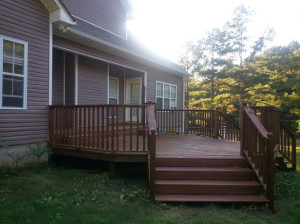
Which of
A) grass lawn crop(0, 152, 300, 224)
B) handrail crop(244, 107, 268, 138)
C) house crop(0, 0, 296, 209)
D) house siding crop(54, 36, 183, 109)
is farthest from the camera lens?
house siding crop(54, 36, 183, 109)

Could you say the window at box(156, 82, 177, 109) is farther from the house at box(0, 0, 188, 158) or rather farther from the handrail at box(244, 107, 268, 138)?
the handrail at box(244, 107, 268, 138)

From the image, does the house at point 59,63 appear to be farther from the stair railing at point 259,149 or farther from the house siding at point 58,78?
the stair railing at point 259,149

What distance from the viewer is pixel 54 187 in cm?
419

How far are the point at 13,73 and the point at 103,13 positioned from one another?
5.41 meters

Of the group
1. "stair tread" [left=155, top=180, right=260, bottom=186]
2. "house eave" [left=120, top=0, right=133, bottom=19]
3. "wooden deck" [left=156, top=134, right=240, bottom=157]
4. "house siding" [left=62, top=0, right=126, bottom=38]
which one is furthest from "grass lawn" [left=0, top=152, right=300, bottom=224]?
"house eave" [left=120, top=0, right=133, bottom=19]

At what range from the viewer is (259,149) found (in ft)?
12.5

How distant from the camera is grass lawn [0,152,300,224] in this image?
3070 millimetres

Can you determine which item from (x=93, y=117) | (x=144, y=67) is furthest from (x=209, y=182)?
(x=144, y=67)

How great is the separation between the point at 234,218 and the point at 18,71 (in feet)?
17.1

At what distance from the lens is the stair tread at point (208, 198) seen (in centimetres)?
362

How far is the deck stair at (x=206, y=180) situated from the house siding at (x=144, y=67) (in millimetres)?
4333

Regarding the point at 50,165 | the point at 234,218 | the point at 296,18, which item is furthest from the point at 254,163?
the point at 296,18

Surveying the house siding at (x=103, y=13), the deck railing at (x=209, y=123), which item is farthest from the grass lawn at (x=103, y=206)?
the house siding at (x=103, y=13)

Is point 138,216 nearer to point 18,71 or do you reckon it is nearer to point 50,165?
point 50,165
